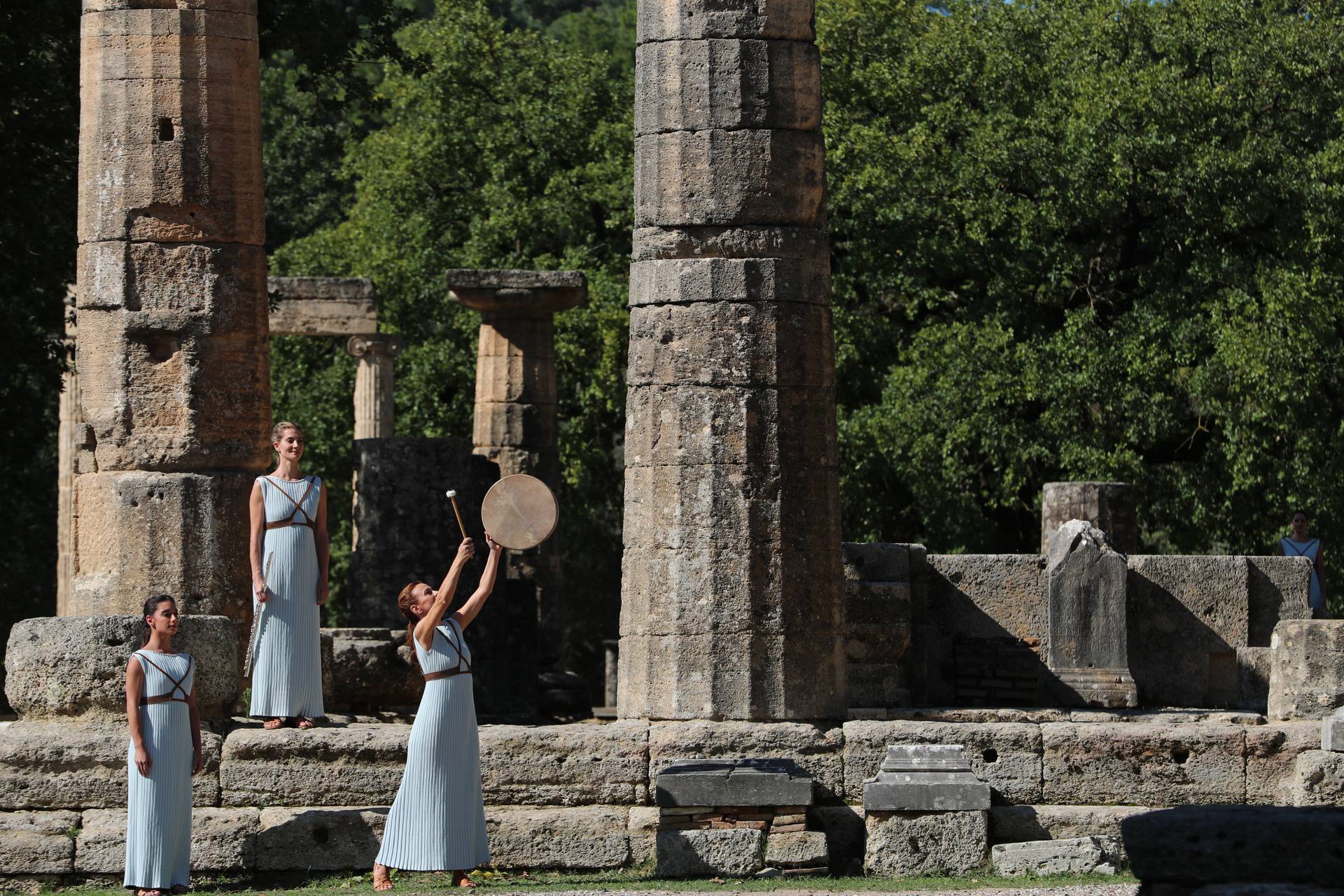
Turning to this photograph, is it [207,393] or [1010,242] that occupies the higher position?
[1010,242]

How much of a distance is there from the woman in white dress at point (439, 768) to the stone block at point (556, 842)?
30.0 inches

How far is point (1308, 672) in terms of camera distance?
12766 mm

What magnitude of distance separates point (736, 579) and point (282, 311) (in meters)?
15.3

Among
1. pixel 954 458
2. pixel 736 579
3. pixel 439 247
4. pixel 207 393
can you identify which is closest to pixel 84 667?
pixel 207 393

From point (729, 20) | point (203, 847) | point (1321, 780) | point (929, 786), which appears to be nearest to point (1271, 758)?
point (1321, 780)

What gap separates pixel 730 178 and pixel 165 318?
3.71 metres

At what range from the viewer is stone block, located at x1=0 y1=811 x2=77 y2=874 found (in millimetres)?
11242

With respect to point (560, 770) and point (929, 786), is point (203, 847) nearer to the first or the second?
point (560, 770)

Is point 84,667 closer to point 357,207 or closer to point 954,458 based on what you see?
point 954,458

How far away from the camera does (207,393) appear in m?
13.4

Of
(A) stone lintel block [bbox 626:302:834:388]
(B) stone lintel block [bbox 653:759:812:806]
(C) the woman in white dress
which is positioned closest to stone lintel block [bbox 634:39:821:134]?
(A) stone lintel block [bbox 626:302:834:388]

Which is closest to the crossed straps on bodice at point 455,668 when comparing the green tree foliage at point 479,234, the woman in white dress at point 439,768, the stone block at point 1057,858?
the woman in white dress at point 439,768

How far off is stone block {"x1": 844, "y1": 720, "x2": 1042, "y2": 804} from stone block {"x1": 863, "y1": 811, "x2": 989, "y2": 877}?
18.9 inches

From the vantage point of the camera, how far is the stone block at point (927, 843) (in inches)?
437
